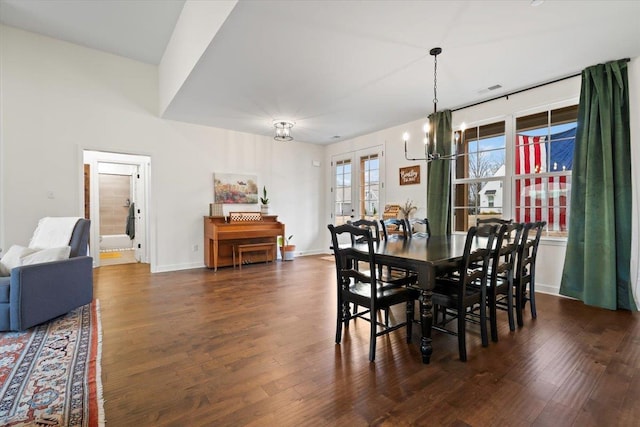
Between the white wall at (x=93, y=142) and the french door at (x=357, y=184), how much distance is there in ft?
5.26

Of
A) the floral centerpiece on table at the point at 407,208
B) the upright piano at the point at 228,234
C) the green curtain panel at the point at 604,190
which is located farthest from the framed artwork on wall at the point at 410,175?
→ the upright piano at the point at 228,234

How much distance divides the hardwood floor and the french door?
329 centimetres

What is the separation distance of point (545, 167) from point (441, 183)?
1.31 meters

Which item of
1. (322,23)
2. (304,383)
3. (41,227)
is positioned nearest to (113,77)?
(41,227)

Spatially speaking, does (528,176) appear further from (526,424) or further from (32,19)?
(32,19)

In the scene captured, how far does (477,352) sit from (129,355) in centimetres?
258

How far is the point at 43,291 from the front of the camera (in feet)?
8.43

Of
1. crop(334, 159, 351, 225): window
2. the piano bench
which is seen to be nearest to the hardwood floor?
the piano bench

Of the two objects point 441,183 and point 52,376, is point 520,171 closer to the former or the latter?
point 441,183

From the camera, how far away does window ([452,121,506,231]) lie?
419 centimetres

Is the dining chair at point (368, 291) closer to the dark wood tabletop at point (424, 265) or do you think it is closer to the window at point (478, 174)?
the dark wood tabletop at point (424, 265)

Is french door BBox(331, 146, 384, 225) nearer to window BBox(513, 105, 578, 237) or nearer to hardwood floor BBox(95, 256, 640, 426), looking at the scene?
window BBox(513, 105, 578, 237)

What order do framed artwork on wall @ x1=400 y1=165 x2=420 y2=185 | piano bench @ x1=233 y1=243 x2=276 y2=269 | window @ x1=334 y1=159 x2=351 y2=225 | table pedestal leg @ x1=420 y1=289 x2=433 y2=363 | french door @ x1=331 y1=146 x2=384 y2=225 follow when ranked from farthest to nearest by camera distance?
window @ x1=334 y1=159 x2=351 y2=225 < french door @ x1=331 y1=146 x2=384 y2=225 < piano bench @ x1=233 y1=243 x2=276 y2=269 < framed artwork on wall @ x1=400 y1=165 x2=420 y2=185 < table pedestal leg @ x1=420 y1=289 x2=433 y2=363

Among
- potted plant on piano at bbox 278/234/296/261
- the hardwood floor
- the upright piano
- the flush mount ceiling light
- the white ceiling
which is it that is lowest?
the hardwood floor
